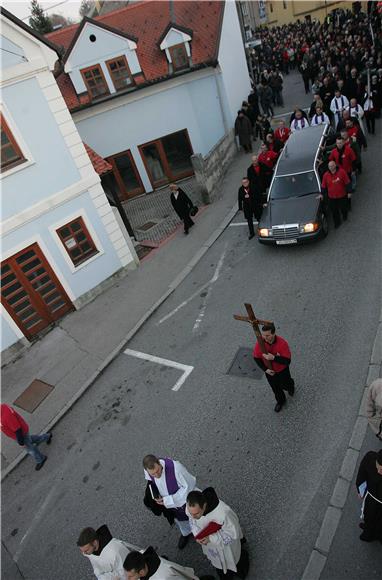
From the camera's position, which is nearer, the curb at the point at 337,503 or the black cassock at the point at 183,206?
the curb at the point at 337,503

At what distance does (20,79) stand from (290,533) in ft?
33.6

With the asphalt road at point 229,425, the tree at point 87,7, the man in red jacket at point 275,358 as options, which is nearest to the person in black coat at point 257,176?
the asphalt road at point 229,425

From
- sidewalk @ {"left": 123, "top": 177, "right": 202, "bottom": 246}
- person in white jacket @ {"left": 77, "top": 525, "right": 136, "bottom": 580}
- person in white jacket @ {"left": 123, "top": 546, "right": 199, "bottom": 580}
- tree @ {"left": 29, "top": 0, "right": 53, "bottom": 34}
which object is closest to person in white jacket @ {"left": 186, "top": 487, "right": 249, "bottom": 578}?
person in white jacket @ {"left": 123, "top": 546, "right": 199, "bottom": 580}

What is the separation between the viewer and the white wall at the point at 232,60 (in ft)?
58.0

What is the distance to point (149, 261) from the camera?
12.4m

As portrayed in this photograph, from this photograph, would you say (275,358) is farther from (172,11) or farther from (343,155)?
(172,11)

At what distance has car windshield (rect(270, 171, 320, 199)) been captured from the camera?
33.2 ft

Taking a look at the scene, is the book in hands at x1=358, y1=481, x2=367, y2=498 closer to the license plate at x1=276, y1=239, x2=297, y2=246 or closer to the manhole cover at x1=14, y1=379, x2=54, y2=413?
the license plate at x1=276, y1=239, x2=297, y2=246

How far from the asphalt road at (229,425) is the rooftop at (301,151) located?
217 cm

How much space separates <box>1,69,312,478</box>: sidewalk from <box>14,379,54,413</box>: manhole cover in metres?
0.11

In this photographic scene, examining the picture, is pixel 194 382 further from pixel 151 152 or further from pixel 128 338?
pixel 151 152

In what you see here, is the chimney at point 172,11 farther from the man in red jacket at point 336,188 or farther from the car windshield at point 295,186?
the man in red jacket at point 336,188

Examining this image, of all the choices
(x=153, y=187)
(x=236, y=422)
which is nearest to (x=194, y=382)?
(x=236, y=422)

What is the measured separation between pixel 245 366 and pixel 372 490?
3665 millimetres
